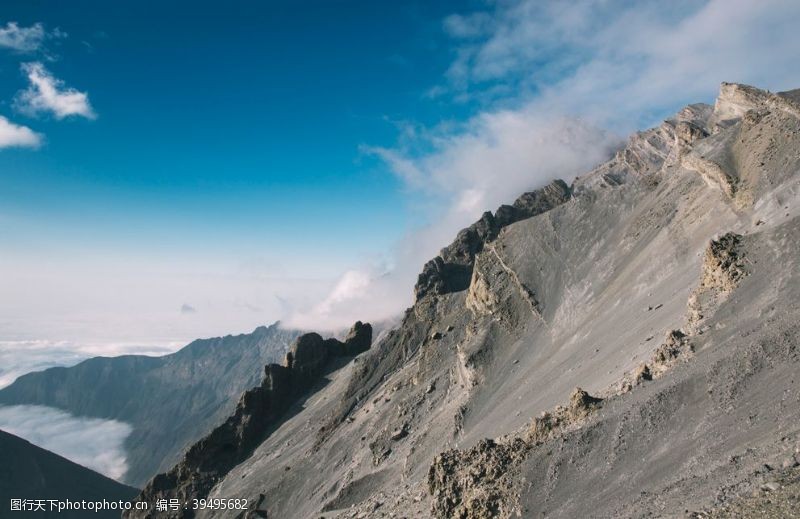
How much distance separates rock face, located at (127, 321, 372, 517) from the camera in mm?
119625

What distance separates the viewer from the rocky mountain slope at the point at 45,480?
14888 centimetres

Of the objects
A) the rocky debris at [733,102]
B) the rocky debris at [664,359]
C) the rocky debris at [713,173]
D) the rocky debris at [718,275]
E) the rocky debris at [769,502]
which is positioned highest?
the rocky debris at [733,102]

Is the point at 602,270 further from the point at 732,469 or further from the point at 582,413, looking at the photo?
the point at 732,469

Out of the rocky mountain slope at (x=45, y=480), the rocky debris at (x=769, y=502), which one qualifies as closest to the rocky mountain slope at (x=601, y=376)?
the rocky debris at (x=769, y=502)

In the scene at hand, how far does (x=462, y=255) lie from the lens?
168 meters

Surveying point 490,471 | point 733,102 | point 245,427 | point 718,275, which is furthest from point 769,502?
point 245,427

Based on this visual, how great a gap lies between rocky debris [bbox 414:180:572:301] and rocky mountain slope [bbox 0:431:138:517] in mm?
124256

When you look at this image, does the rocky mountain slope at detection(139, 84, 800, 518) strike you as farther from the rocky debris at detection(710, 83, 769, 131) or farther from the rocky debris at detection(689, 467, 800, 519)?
the rocky debris at detection(710, 83, 769, 131)

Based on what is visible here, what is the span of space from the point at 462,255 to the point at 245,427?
86418 millimetres

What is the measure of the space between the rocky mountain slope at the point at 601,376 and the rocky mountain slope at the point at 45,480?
68358 millimetres

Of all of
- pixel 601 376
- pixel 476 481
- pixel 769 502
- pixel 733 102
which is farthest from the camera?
pixel 733 102

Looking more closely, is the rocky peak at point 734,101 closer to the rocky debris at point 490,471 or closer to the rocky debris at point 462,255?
the rocky debris at point 462,255

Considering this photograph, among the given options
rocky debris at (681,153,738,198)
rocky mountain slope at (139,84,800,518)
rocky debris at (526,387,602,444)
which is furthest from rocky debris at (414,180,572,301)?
rocky debris at (526,387,602,444)

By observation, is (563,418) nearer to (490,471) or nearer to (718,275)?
(490,471)
